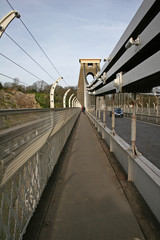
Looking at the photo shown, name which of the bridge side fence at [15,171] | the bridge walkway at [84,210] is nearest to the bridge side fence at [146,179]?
the bridge walkway at [84,210]

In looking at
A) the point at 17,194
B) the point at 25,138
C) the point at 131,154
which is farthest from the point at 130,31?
the point at 17,194

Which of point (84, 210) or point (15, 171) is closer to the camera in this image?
point (15, 171)

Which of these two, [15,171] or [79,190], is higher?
[15,171]

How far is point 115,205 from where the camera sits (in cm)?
310

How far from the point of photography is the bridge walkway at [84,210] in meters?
2.42

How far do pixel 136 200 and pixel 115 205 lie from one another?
0.35 meters

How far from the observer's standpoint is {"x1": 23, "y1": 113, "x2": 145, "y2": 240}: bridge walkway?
2416 mm

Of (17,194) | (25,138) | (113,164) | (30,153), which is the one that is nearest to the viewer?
(17,194)

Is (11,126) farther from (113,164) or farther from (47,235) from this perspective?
(113,164)

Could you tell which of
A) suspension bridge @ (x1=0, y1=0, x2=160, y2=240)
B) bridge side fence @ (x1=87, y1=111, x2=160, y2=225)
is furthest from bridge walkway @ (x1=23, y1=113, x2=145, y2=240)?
bridge side fence @ (x1=87, y1=111, x2=160, y2=225)

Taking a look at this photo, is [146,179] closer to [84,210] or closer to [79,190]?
[84,210]

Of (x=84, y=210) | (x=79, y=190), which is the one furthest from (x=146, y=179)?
(x=79, y=190)

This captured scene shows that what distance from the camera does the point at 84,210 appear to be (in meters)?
2.95

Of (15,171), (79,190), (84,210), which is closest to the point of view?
(15,171)
